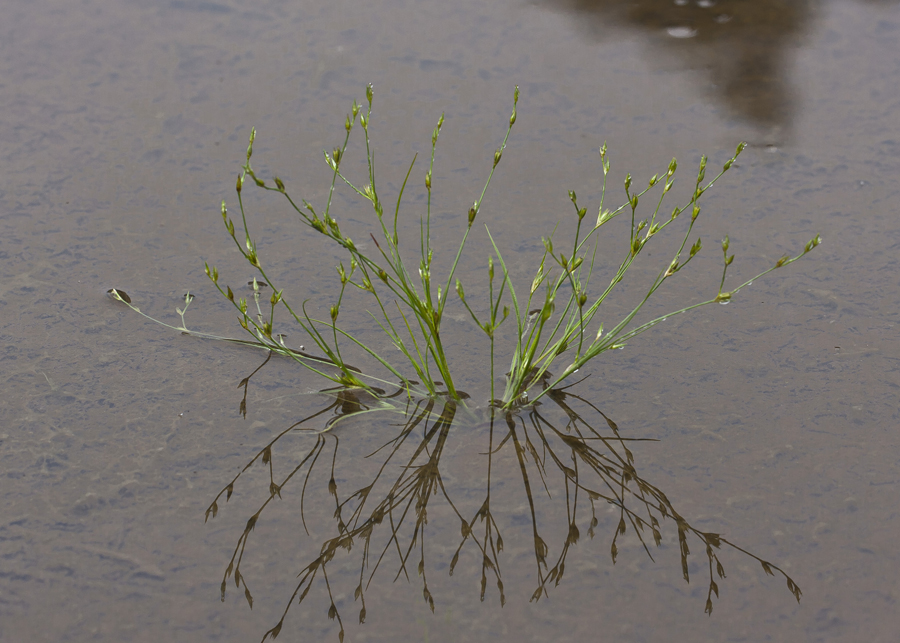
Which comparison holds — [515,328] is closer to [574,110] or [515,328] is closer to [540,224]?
[540,224]

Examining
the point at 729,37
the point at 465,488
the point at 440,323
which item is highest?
the point at 729,37

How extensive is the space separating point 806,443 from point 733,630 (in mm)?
563

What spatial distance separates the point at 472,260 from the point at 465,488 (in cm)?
82

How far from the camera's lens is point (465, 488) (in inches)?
78.5

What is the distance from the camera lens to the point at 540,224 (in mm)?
2691

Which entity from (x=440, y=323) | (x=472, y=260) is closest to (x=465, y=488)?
(x=440, y=323)

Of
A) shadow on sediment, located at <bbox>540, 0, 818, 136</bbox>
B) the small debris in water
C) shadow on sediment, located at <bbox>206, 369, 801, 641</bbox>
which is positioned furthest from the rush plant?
the small debris in water

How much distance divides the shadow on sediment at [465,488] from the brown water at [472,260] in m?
0.03

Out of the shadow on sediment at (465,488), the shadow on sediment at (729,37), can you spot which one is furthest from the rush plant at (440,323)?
the shadow on sediment at (729,37)

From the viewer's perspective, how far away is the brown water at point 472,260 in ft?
5.90

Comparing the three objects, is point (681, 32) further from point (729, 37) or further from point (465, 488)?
point (465, 488)

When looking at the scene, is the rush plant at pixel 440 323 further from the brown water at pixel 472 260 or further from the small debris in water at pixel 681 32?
the small debris in water at pixel 681 32

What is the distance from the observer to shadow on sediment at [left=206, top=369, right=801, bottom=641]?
1847 millimetres

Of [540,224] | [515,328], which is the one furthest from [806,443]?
[540,224]
